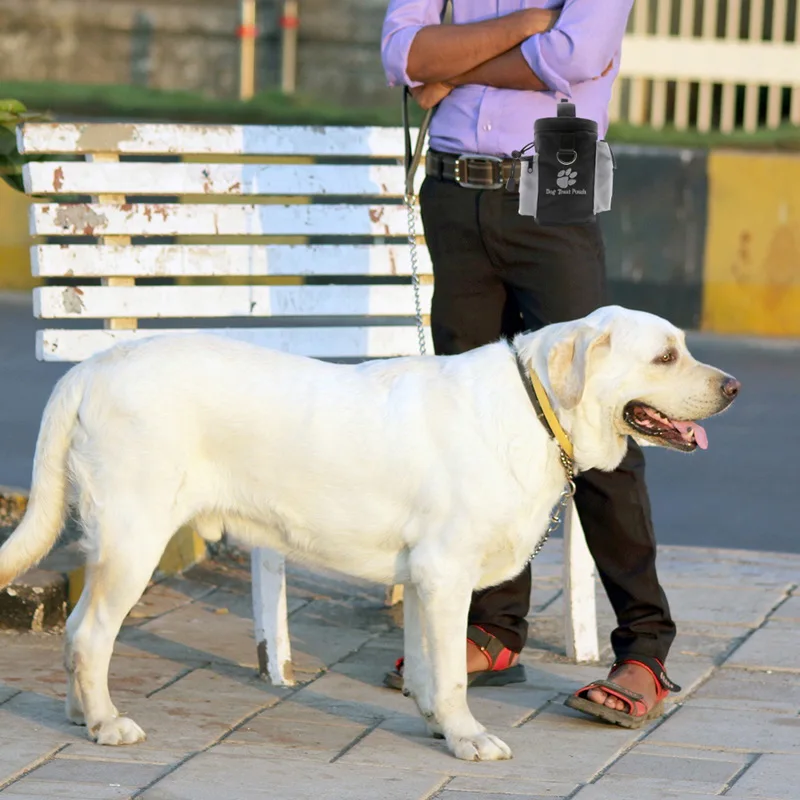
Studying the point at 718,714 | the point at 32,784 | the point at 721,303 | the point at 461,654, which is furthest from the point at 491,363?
the point at 721,303

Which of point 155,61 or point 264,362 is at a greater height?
point 155,61

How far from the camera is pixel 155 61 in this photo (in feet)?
48.6

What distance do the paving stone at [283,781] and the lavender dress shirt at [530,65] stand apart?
1.79 meters

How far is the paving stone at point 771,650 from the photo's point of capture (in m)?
5.11

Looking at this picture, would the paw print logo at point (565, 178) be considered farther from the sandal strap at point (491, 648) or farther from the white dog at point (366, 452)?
the sandal strap at point (491, 648)

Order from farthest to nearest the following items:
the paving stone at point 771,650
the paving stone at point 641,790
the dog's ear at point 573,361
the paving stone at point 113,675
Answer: the paving stone at point 771,650 < the paving stone at point 113,675 < the dog's ear at point 573,361 < the paving stone at point 641,790

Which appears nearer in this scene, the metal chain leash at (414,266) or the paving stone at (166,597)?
the metal chain leash at (414,266)

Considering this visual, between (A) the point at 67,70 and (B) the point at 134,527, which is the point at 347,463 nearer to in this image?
(B) the point at 134,527

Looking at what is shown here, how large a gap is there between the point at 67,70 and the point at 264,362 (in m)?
11.2

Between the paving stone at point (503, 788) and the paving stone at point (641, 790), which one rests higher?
the paving stone at point (641, 790)

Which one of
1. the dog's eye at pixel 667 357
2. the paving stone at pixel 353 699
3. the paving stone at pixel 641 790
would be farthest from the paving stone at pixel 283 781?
the dog's eye at pixel 667 357

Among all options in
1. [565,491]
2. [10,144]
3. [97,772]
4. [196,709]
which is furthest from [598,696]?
[10,144]

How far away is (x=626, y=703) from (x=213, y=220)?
7.16 feet

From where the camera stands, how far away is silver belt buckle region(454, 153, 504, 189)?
187 inches
